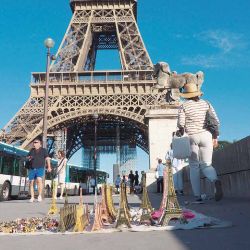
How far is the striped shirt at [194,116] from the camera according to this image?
21.2 ft

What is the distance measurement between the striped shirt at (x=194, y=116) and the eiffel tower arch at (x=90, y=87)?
873 inches

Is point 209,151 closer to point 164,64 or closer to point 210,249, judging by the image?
point 210,249

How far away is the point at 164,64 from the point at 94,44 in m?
36.3

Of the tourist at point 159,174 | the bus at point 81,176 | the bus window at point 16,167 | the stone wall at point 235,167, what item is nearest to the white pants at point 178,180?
the tourist at point 159,174

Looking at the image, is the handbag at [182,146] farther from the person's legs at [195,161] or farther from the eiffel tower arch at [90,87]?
the eiffel tower arch at [90,87]

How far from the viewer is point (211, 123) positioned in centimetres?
639

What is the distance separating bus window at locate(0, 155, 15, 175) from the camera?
16.6 meters

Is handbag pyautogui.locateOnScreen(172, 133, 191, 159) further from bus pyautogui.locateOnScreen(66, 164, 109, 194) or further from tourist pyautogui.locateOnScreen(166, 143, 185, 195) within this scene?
bus pyautogui.locateOnScreen(66, 164, 109, 194)

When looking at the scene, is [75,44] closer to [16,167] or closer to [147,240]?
[16,167]

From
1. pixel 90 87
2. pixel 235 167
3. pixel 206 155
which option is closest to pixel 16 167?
pixel 235 167

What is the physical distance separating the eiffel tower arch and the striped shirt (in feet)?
72.7

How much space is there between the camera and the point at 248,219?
4.29 meters

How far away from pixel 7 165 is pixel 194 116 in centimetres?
1249

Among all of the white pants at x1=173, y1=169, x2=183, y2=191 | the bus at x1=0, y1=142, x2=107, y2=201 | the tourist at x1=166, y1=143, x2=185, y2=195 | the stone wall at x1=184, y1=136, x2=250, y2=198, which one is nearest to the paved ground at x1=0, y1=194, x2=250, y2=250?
the stone wall at x1=184, y1=136, x2=250, y2=198
